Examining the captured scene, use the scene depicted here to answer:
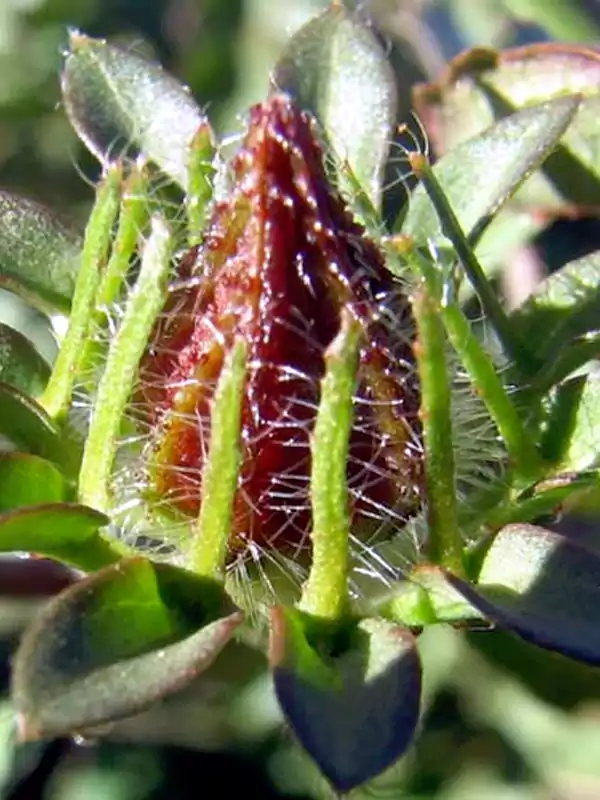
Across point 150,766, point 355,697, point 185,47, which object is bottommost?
point 150,766

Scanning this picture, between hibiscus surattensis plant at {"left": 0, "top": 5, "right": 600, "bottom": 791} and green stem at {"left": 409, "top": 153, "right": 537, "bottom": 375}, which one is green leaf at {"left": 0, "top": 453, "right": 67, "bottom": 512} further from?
green stem at {"left": 409, "top": 153, "right": 537, "bottom": 375}

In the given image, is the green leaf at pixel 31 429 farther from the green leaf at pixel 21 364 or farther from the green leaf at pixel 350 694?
the green leaf at pixel 350 694

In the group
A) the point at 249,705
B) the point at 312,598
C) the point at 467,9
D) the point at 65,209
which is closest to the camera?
the point at 312,598

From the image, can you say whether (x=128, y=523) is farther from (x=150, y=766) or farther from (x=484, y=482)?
(x=150, y=766)

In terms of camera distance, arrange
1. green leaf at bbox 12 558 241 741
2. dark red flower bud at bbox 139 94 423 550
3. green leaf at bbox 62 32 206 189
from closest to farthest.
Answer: green leaf at bbox 12 558 241 741, dark red flower bud at bbox 139 94 423 550, green leaf at bbox 62 32 206 189

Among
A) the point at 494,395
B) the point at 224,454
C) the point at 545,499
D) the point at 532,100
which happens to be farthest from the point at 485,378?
the point at 532,100

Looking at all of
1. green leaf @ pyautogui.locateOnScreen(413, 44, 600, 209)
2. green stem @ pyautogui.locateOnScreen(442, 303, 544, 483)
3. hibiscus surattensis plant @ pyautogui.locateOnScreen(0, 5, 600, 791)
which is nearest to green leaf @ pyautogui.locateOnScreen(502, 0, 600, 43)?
green leaf @ pyautogui.locateOnScreen(413, 44, 600, 209)

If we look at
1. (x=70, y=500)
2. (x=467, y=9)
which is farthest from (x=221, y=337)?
(x=467, y=9)
